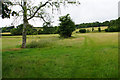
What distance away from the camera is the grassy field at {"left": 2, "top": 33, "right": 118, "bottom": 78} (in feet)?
18.5

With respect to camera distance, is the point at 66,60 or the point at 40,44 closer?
the point at 66,60

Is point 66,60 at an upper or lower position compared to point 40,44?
lower

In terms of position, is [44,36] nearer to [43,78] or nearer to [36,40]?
[36,40]

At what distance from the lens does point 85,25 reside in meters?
16.2

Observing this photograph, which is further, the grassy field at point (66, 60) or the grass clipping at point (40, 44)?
the grass clipping at point (40, 44)

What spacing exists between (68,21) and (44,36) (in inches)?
708

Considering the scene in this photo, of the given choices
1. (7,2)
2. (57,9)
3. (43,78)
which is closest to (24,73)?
(43,78)

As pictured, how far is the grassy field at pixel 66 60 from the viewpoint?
563cm

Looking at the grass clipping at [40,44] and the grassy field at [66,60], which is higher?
the grass clipping at [40,44]

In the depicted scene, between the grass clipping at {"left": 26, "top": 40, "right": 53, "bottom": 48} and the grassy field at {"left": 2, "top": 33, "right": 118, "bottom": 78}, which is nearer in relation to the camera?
the grassy field at {"left": 2, "top": 33, "right": 118, "bottom": 78}

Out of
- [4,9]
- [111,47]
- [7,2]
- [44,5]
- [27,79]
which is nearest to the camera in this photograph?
[27,79]

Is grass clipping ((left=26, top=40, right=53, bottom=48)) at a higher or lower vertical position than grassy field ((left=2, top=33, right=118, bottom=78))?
higher

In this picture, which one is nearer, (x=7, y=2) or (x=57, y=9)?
(x=7, y=2)

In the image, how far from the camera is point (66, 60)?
856cm
